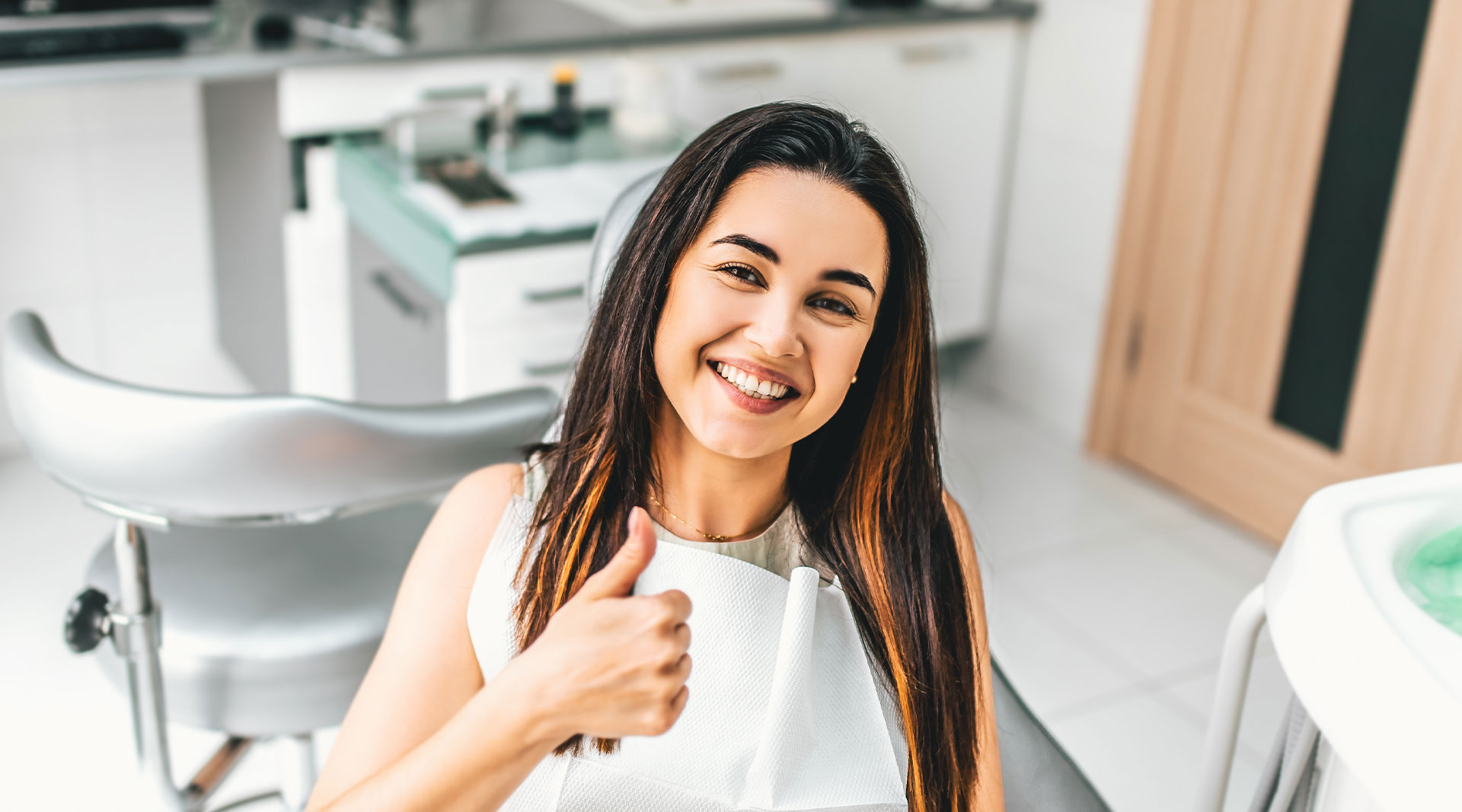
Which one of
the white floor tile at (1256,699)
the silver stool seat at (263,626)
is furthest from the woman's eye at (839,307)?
the white floor tile at (1256,699)

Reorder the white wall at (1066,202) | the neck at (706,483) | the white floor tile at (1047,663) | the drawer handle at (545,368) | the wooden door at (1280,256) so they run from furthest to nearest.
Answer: the white wall at (1066,202), the wooden door at (1280,256), the white floor tile at (1047,663), the drawer handle at (545,368), the neck at (706,483)

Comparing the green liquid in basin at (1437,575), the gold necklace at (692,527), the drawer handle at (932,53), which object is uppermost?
the drawer handle at (932,53)

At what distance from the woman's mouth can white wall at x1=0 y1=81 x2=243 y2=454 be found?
2.11 m

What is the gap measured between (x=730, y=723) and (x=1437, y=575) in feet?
1.72

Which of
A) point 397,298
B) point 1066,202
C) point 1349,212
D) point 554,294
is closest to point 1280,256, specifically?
point 1349,212

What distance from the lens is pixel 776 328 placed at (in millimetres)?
932

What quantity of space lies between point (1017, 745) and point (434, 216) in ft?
4.15

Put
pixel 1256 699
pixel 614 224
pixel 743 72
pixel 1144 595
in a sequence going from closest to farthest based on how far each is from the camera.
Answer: pixel 614 224 < pixel 1256 699 < pixel 1144 595 < pixel 743 72

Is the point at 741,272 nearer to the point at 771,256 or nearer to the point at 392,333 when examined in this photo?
the point at 771,256

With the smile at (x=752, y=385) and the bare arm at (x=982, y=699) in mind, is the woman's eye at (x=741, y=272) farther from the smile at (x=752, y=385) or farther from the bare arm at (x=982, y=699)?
the bare arm at (x=982, y=699)

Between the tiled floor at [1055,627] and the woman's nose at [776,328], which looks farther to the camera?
the tiled floor at [1055,627]

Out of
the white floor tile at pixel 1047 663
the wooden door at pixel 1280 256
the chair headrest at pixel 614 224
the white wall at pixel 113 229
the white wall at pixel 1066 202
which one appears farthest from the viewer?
the white wall at pixel 1066 202

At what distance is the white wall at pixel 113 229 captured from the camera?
265 cm

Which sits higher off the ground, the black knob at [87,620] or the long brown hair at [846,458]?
the long brown hair at [846,458]
